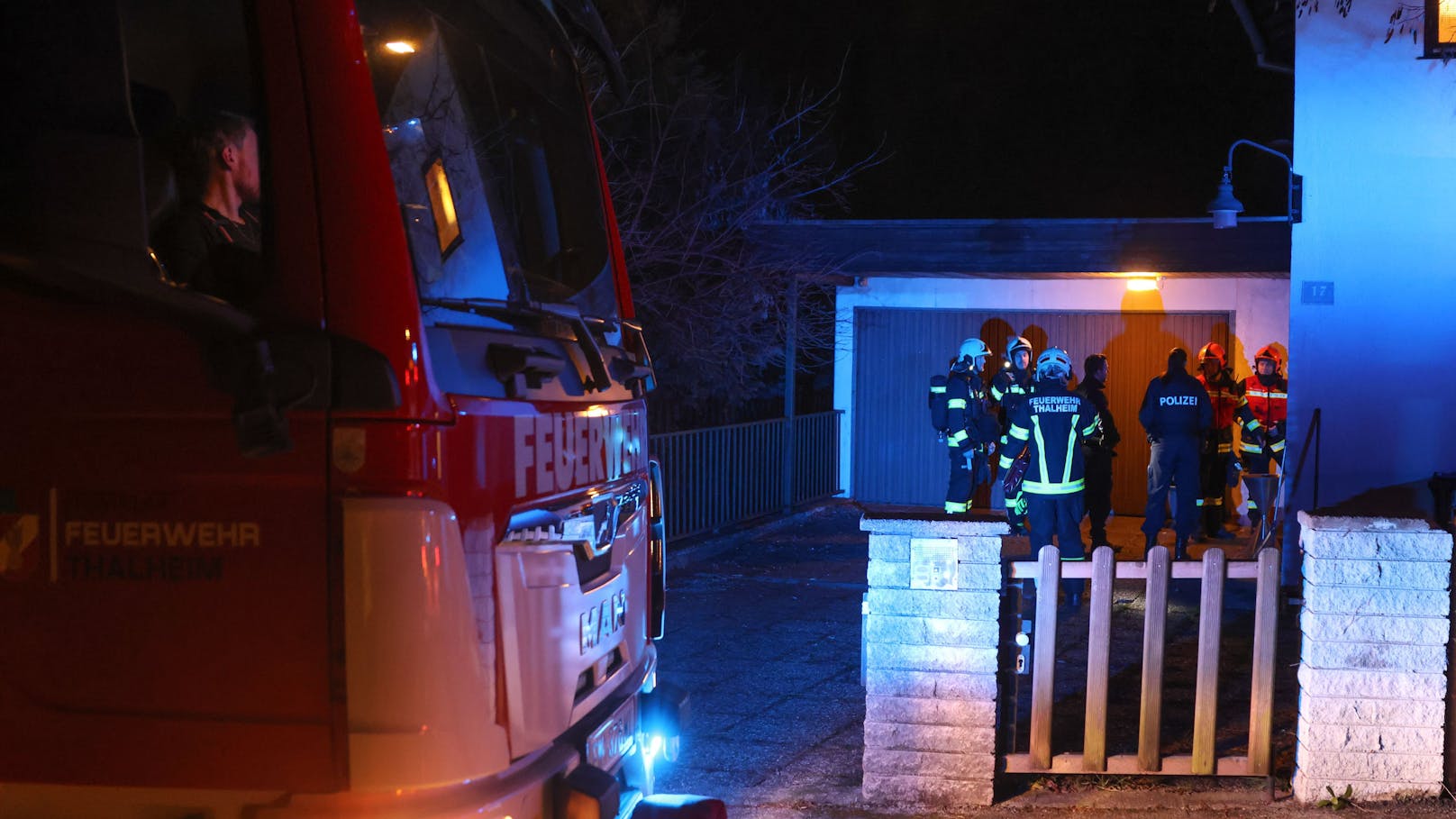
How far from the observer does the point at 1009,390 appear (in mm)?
10531

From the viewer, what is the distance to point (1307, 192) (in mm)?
9898

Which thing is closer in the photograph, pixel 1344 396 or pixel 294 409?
pixel 294 409

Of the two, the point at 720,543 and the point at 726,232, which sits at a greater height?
the point at 726,232

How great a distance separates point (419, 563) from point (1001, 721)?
3683 mm

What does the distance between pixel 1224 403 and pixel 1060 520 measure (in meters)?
5.26

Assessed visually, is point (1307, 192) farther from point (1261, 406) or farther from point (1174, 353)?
point (1261, 406)

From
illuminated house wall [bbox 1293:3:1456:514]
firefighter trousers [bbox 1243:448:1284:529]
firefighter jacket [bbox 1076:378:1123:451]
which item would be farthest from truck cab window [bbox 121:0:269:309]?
firefighter trousers [bbox 1243:448:1284:529]

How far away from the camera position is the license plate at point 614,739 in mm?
3275

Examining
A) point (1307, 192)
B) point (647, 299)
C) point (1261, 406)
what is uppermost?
point (1307, 192)

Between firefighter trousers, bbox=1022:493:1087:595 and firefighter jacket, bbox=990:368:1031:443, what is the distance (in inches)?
26.7

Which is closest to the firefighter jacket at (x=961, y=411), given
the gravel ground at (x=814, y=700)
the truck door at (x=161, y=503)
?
the gravel ground at (x=814, y=700)

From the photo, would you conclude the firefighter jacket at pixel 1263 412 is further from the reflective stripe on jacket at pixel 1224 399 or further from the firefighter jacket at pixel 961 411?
the firefighter jacket at pixel 961 411

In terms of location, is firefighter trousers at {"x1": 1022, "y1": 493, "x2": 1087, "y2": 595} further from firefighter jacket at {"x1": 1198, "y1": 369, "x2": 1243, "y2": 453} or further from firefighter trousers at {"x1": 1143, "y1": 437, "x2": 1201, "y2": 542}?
firefighter jacket at {"x1": 1198, "y1": 369, "x2": 1243, "y2": 453}

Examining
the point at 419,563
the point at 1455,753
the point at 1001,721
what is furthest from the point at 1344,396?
the point at 419,563
